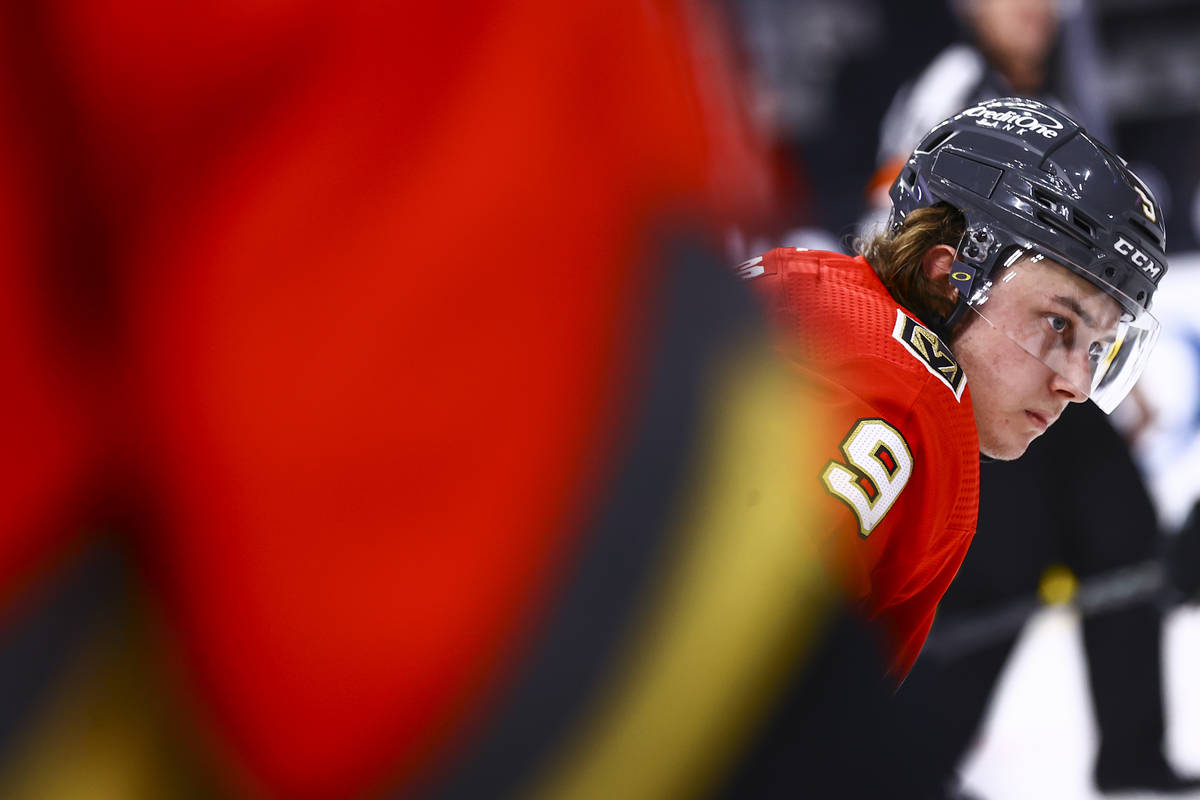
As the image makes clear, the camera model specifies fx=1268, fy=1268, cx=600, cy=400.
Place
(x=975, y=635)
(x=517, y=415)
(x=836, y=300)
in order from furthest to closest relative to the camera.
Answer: (x=975, y=635)
(x=836, y=300)
(x=517, y=415)

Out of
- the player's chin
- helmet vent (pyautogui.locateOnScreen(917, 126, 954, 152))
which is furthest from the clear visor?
helmet vent (pyautogui.locateOnScreen(917, 126, 954, 152))

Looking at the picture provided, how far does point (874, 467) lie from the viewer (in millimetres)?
1372

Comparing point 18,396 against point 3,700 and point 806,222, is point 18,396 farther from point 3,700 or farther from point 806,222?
point 806,222

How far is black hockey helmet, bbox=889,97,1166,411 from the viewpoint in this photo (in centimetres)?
175

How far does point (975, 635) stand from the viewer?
407cm

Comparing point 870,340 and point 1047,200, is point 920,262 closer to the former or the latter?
point 1047,200

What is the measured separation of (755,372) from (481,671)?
145 mm

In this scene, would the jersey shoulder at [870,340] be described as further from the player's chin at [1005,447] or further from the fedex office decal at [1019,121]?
the fedex office decal at [1019,121]

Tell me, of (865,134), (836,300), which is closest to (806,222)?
(865,134)

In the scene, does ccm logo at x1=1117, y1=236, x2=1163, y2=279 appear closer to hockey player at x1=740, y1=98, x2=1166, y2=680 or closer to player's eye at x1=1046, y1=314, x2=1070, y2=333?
hockey player at x1=740, y1=98, x2=1166, y2=680

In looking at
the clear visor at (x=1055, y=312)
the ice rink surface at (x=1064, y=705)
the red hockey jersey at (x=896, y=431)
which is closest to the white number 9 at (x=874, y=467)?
the red hockey jersey at (x=896, y=431)

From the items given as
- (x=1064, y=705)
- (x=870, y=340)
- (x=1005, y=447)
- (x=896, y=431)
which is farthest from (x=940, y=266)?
(x=1064, y=705)

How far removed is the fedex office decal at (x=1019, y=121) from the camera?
6.01 feet

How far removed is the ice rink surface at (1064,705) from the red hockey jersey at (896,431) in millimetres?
2494
